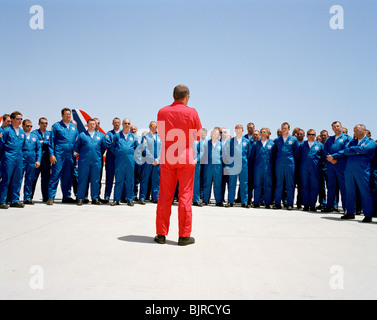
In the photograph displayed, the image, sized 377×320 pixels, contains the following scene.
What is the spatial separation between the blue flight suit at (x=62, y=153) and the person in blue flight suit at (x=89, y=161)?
204 mm

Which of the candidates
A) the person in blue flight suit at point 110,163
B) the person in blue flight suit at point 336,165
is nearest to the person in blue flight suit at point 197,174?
the person in blue flight suit at point 110,163

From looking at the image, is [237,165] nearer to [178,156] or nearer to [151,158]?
[151,158]

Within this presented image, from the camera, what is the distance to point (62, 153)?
7301 millimetres

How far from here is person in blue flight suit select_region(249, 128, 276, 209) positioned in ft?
26.1

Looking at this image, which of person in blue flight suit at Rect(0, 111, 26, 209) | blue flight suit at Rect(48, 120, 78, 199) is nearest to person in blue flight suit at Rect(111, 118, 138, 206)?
blue flight suit at Rect(48, 120, 78, 199)

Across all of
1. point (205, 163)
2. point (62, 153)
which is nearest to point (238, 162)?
point (205, 163)

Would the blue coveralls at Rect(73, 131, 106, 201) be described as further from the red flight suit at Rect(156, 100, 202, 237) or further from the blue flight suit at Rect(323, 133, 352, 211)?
the blue flight suit at Rect(323, 133, 352, 211)

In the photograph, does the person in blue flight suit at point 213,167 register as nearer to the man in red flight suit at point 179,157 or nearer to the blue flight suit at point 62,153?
the blue flight suit at point 62,153

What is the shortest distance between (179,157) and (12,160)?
436 centimetres

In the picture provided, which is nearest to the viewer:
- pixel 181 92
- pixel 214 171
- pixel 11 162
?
pixel 181 92

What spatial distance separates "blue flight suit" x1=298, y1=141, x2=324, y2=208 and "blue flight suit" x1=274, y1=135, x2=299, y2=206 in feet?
0.82

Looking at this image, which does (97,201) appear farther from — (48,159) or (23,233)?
(23,233)

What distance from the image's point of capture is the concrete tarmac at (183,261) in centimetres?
234

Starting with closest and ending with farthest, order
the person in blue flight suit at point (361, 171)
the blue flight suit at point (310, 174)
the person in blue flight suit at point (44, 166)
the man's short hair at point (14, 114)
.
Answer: the person in blue flight suit at point (361, 171)
the man's short hair at point (14, 114)
the blue flight suit at point (310, 174)
the person in blue flight suit at point (44, 166)
